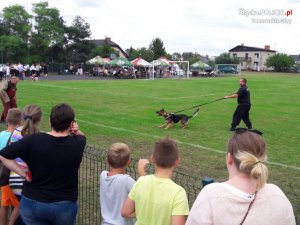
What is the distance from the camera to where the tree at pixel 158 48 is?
88.6 metres

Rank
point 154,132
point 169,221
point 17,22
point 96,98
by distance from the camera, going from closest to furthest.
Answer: point 169,221
point 154,132
point 96,98
point 17,22

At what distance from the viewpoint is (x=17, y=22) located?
78.5m

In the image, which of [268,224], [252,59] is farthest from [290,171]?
[252,59]

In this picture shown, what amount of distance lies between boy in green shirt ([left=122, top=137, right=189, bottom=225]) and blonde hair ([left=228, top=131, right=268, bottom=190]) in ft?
2.11

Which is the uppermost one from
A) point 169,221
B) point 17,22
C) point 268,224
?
point 17,22

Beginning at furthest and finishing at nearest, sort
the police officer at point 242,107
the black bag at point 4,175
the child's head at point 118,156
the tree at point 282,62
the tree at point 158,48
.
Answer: the tree at point 282,62, the tree at point 158,48, the police officer at point 242,107, the black bag at point 4,175, the child's head at point 118,156

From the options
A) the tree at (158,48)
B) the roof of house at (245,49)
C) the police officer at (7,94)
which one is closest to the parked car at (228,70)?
the tree at (158,48)

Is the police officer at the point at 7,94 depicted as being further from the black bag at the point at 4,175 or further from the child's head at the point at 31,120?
the child's head at the point at 31,120

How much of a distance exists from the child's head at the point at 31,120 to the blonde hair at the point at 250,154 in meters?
2.36

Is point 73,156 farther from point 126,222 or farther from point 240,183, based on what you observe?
point 240,183

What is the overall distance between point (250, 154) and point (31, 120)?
8.37 ft

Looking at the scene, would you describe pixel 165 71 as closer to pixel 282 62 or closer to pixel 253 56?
pixel 282 62

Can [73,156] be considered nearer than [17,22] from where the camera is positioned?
Yes

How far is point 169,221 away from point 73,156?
3.88 ft
